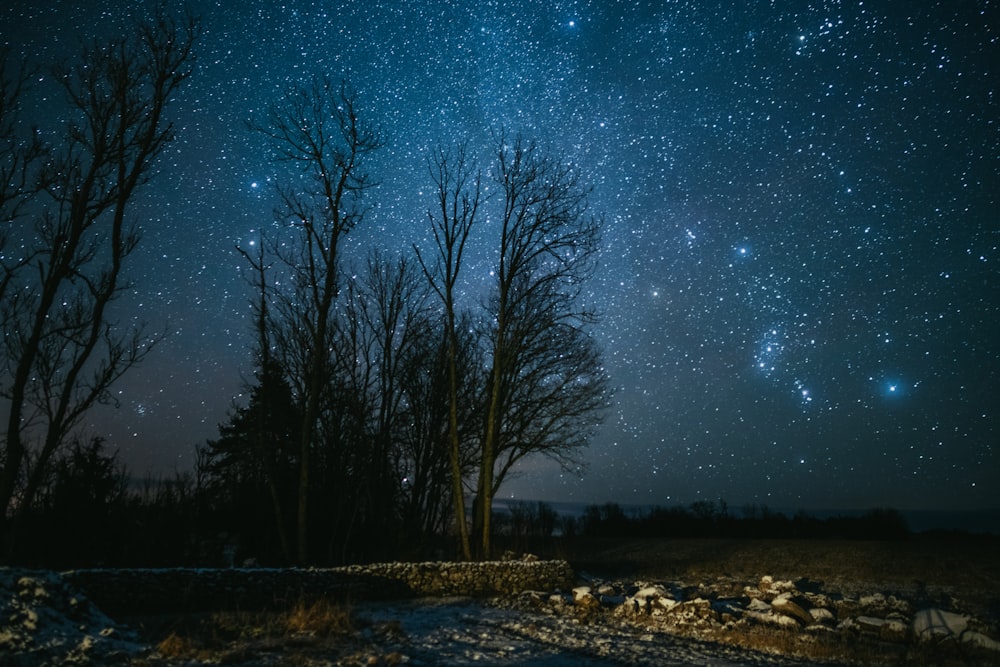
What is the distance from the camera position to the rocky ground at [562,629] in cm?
721

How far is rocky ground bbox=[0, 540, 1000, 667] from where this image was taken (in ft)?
23.7

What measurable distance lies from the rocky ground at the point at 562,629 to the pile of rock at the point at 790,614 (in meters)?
0.03

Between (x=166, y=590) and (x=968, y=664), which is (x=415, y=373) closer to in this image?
(x=166, y=590)

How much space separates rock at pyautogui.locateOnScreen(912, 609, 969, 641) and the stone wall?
28.0ft

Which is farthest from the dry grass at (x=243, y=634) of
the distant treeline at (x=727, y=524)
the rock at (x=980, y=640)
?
the distant treeline at (x=727, y=524)

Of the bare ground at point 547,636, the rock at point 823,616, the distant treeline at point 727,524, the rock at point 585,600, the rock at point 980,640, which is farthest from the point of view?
the distant treeline at point 727,524

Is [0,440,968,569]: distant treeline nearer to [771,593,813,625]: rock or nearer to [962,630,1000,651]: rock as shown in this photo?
[771,593,813,625]: rock

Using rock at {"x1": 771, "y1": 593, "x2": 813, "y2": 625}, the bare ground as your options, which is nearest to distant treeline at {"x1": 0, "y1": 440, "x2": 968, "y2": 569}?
the bare ground

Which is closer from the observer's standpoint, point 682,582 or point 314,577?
point 314,577

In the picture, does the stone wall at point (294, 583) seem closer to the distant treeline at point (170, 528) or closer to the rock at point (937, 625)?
the distant treeline at point (170, 528)

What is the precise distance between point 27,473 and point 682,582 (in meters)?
20.7

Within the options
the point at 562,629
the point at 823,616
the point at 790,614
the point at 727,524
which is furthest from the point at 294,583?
the point at 727,524

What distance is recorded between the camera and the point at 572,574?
1691 centimetres

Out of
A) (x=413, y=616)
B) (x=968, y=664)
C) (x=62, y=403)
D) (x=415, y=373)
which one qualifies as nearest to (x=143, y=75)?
(x=62, y=403)
